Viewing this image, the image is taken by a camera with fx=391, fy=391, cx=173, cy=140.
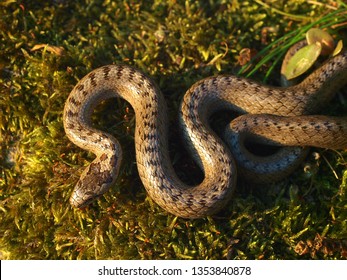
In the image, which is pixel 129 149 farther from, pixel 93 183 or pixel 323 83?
pixel 323 83

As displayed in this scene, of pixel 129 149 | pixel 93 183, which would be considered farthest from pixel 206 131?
pixel 93 183

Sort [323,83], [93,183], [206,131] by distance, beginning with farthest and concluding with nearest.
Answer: [323,83] → [206,131] → [93,183]

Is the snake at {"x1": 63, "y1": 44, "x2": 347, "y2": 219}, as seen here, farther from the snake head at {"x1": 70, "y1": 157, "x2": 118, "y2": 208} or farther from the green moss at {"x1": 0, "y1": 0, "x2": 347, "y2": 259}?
the green moss at {"x1": 0, "y1": 0, "x2": 347, "y2": 259}

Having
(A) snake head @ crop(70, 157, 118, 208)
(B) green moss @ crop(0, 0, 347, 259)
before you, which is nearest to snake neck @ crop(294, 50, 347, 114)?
(B) green moss @ crop(0, 0, 347, 259)

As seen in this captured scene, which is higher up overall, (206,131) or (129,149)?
(206,131)

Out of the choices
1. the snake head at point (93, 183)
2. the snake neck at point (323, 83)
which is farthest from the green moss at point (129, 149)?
the snake neck at point (323, 83)
